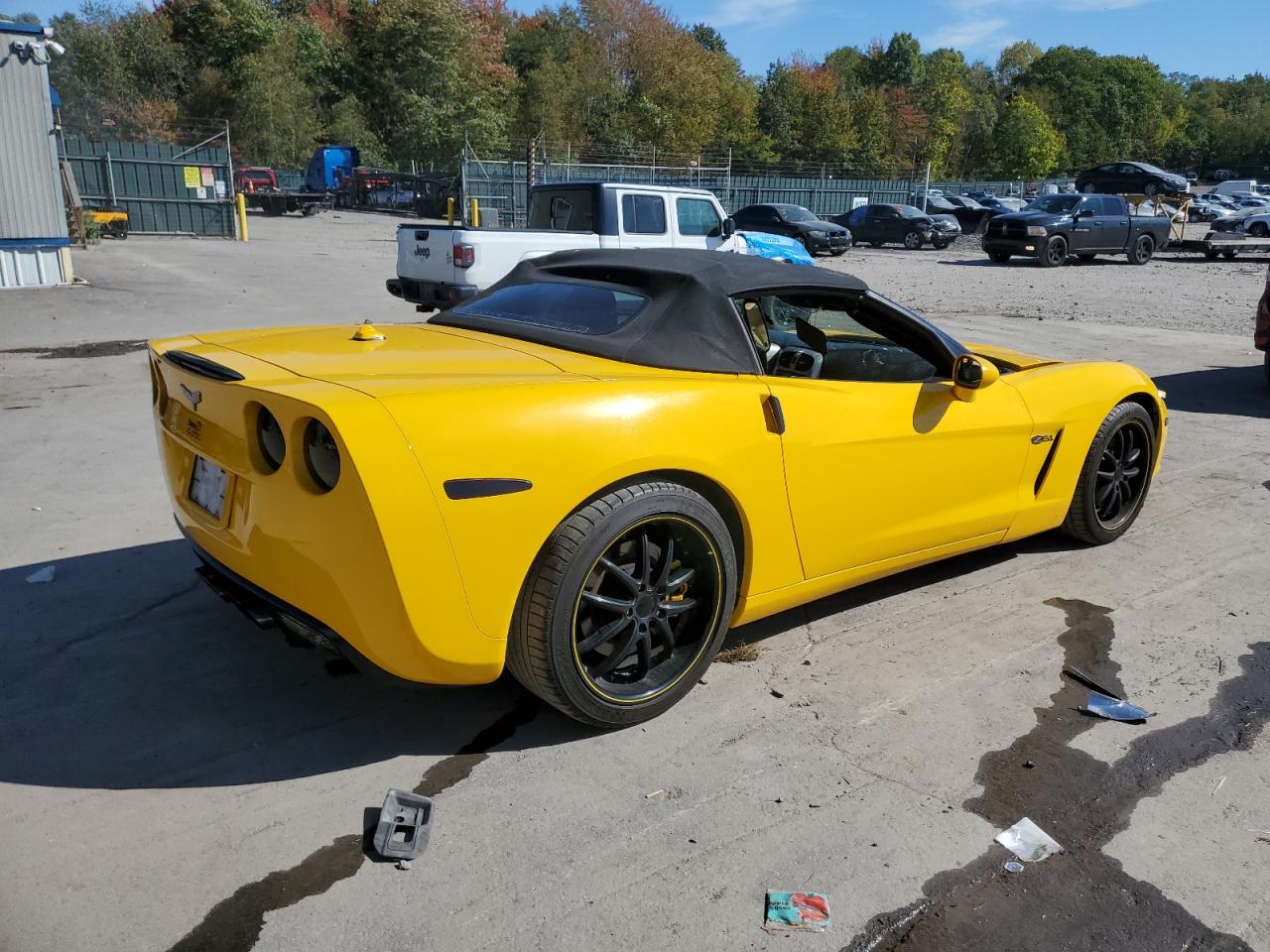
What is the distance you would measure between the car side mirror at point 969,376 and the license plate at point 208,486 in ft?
8.64

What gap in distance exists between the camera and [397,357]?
3170mm

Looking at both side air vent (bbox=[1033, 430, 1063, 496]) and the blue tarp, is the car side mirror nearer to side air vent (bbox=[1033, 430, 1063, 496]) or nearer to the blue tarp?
side air vent (bbox=[1033, 430, 1063, 496])

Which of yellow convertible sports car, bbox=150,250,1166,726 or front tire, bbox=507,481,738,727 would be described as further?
front tire, bbox=507,481,738,727

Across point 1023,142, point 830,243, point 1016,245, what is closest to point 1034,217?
point 1016,245

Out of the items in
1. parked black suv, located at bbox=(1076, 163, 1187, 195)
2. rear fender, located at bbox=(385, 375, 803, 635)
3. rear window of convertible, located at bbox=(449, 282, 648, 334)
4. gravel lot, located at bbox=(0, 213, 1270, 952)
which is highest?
parked black suv, located at bbox=(1076, 163, 1187, 195)

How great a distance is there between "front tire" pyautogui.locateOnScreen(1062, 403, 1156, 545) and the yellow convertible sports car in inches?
14.5

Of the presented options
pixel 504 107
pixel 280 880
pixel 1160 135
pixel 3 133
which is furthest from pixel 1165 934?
pixel 1160 135

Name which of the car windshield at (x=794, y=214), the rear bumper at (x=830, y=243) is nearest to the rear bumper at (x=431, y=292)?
the rear bumper at (x=830, y=243)

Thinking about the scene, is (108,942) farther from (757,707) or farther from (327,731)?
(757,707)

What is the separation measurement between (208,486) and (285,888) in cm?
126

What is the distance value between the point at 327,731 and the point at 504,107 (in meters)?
71.4

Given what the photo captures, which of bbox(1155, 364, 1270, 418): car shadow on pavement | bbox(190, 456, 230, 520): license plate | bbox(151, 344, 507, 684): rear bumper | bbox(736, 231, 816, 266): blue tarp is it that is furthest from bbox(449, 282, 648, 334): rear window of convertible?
bbox(736, 231, 816, 266): blue tarp

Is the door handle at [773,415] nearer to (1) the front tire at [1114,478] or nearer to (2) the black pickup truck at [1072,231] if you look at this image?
(1) the front tire at [1114,478]

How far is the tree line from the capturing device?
5753 cm
